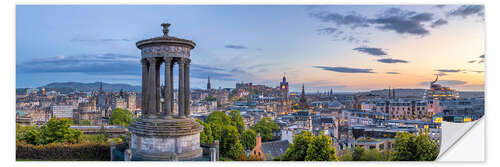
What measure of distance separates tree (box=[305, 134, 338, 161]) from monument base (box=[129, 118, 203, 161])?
5.68 meters

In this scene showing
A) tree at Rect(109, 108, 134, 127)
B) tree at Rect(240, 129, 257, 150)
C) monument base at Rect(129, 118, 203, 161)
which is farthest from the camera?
tree at Rect(109, 108, 134, 127)

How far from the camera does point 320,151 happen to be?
1372 cm

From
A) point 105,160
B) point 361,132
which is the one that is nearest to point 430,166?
point 105,160

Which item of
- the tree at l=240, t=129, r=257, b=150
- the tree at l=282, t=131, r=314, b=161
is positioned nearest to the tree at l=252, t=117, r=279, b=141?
the tree at l=240, t=129, r=257, b=150

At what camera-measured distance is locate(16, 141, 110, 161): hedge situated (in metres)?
12.4

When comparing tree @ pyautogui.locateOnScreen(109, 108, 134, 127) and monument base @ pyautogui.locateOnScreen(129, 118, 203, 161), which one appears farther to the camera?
tree @ pyautogui.locateOnScreen(109, 108, 134, 127)

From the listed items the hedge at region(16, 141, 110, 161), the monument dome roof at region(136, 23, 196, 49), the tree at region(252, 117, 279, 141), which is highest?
the monument dome roof at region(136, 23, 196, 49)

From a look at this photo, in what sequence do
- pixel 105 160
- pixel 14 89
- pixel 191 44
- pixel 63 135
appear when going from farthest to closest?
pixel 63 135 < pixel 105 160 < pixel 14 89 < pixel 191 44

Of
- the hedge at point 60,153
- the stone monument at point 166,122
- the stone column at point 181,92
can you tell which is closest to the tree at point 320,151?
the stone monument at point 166,122

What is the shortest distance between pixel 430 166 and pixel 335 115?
50.8m

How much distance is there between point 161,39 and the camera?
32.4ft

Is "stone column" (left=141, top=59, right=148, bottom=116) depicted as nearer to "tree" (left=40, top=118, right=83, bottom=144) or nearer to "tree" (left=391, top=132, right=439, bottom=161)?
"tree" (left=40, top=118, right=83, bottom=144)

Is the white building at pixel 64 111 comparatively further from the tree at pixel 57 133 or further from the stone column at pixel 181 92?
the stone column at pixel 181 92
